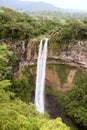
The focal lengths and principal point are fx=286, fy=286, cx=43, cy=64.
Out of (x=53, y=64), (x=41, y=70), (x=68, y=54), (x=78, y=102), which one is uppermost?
(x=68, y=54)

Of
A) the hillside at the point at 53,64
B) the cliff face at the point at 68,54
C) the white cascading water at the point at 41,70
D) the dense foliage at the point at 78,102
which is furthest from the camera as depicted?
the cliff face at the point at 68,54

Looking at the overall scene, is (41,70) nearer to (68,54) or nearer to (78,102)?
(68,54)

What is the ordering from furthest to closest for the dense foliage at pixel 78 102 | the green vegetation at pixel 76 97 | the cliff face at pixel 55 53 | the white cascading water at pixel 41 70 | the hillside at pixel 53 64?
the cliff face at pixel 55 53 → the white cascading water at pixel 41 70 → the hillside at pixel 53 64 → the green vegetation at pixel 76 97 → the dense foliage at pixel 78 102

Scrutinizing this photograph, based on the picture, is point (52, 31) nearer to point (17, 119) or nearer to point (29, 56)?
point (29, 56)

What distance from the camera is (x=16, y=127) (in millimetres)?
9172

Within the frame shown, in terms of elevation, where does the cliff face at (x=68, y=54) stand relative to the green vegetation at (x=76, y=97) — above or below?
above

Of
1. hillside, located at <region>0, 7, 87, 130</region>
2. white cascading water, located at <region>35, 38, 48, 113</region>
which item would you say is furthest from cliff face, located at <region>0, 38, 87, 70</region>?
white cascading water, located at <region>35, 38, 48, 113</region>

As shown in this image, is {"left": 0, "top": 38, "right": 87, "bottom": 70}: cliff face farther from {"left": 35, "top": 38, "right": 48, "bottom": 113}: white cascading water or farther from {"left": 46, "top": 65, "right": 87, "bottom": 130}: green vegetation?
{"left": 46, "top": 65, "right": 87, "bottom": 130}: green vegetation

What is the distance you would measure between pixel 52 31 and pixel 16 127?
A: 21.1 meters

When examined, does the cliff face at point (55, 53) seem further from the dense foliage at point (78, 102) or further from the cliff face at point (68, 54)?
the dense foliage at point (78, 102)

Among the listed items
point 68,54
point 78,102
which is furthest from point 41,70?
point 78,102

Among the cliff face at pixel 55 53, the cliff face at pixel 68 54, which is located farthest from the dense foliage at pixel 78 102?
the cliff face at pixel 55 53

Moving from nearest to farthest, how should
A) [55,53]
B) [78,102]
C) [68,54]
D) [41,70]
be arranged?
[78,102] < [41,70] < [68,54] < [55,53]

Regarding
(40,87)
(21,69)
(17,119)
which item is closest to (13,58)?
(21,69)
